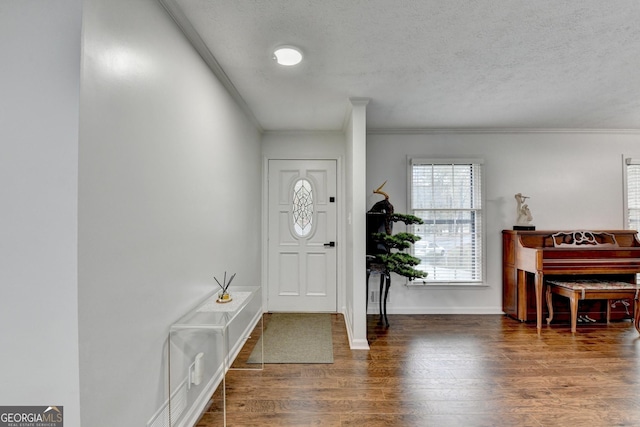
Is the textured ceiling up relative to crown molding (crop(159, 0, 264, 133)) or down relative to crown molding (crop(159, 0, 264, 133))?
up

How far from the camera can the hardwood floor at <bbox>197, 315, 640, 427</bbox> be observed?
196 centimetres

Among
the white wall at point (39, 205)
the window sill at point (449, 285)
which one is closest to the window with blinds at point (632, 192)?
the window sill at point (449, 285)

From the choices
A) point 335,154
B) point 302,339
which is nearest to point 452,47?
point 335,154

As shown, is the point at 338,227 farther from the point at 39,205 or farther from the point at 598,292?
the point at 39,205

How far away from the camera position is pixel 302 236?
4156 millimetres

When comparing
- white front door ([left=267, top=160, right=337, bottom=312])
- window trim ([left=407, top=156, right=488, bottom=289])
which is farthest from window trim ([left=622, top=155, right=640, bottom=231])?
white front door ([left=267, top=160, right=337, bottom=312])

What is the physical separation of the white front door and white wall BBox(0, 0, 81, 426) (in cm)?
313

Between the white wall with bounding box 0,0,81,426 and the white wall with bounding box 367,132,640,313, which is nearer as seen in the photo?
the white wall with bounding box 0,0,81,426

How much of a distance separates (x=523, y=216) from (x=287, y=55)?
3.53 metres

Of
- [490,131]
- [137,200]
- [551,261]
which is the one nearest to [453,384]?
[551,261]

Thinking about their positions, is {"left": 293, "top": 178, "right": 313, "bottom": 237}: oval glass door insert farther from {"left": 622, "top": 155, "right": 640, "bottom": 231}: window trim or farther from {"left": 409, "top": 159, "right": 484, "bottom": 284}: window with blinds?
{"left": 622, "top": 155, "right": 640, "bottom": 231}: window trim

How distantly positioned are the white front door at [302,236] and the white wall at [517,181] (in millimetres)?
664

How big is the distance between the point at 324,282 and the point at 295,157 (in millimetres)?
1759

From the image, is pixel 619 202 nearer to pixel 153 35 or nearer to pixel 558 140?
pixel 558 140
